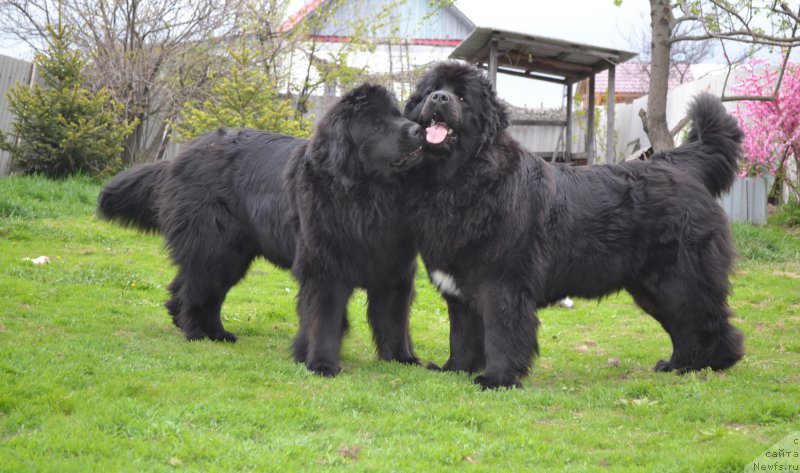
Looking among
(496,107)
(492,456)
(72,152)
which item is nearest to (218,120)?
(72,152)

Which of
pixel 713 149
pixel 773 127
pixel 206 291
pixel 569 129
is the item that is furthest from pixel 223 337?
pixel 773 127

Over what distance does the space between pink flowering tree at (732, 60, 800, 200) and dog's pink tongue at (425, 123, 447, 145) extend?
9360 mm

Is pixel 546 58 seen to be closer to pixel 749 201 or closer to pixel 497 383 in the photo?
pixel 749 201

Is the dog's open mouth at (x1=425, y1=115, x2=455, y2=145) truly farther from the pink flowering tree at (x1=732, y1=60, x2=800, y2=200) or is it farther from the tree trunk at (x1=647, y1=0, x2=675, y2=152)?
the pink flowering tree at (x1=732, y1=60, x2=800, y2=200)

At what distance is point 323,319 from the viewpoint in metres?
4.82

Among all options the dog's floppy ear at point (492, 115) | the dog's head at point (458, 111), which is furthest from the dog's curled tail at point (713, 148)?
the dog's head at point (458, 111)

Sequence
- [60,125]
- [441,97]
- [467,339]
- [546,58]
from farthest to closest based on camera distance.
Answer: [546,58], [60,125], [467,339], [441,97]

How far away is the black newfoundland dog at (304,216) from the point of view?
15.6 feet

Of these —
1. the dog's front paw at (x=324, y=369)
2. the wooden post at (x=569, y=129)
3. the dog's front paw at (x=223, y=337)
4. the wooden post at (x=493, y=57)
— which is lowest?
the dog's front paw at (x=223, y=337)

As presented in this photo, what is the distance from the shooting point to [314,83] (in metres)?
16.2

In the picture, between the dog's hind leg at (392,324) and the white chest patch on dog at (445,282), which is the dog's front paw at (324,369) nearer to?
the dog's hind leg at (392,324)

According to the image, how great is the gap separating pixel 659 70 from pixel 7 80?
35.1ft

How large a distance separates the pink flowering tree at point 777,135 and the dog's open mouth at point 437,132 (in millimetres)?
9346

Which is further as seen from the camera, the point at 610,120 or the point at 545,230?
the point at 610,120
